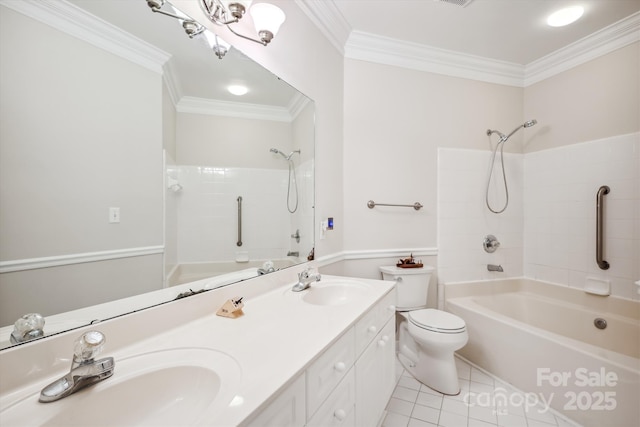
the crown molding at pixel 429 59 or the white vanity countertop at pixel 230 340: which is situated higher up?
the crown molding at pixel 429 59

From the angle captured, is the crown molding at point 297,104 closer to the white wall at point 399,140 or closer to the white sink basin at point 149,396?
the white wall at point 399,140

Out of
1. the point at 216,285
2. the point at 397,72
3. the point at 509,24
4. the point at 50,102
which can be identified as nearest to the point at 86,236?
the point at 50,102

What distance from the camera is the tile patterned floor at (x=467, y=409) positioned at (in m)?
1.45

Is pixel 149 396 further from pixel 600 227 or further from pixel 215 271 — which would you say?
pixel 600 227

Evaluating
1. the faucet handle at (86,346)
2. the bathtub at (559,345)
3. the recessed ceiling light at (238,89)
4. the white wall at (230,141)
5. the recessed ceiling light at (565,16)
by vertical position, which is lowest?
the bathtub at (559,345)

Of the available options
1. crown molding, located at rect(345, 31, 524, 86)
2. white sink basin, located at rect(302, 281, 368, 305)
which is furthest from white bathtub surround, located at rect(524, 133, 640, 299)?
white sink basin, located at rect(302, 281, 368, 305)

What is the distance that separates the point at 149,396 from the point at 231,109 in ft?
3.60

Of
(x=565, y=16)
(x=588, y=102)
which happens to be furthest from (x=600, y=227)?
(x=565, y=16)

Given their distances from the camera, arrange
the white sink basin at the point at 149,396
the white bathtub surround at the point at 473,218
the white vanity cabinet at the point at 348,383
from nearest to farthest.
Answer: the white sink basin at the point at 149,396 < the white vanity cabinet at the point at 348,383 < the white bathtub surround at the point at 473,218

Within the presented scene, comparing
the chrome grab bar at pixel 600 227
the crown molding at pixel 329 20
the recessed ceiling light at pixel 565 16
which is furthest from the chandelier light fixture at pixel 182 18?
the chrome grab bar at pixel 600 227

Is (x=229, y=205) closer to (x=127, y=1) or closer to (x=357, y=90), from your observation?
→ (x=127, y=1)

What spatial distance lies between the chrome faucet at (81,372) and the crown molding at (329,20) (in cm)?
190

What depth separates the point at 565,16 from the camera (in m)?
1.82

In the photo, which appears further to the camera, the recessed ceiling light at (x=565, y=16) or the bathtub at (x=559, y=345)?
the recessed ceiling light at (x=565, y=16)
